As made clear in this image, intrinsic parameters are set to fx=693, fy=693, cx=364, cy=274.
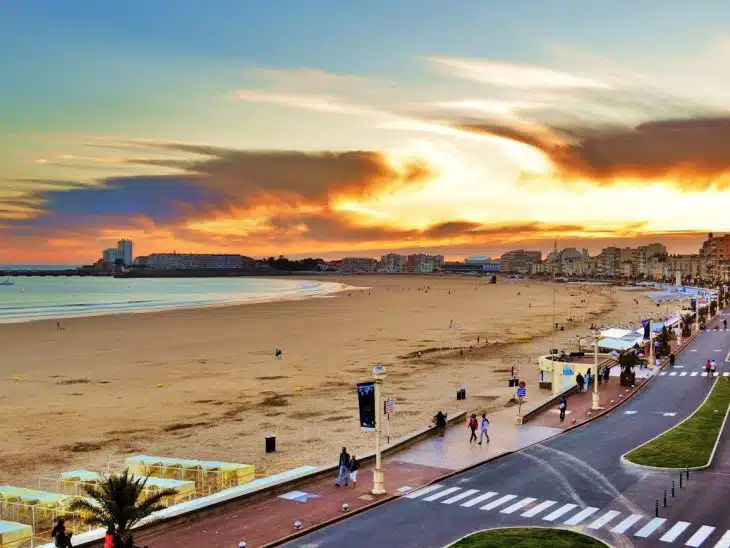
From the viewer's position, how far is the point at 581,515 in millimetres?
18953

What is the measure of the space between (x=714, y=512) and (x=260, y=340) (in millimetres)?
56826

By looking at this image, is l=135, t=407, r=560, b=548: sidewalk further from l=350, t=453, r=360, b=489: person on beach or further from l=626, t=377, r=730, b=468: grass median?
l=626, t=377, r=730, b=468: grass median

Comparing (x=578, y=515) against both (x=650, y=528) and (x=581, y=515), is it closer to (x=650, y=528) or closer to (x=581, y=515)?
(x=581, y=515)

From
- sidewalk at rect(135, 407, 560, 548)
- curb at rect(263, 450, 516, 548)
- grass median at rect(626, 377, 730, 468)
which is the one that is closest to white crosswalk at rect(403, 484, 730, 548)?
curb at rect(263, 450, 516, 548)

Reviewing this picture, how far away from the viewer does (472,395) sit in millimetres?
41688

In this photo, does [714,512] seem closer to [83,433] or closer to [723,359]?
[83,433]

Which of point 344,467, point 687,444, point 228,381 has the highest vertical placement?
point 344,467

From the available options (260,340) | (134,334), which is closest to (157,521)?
(260,340)

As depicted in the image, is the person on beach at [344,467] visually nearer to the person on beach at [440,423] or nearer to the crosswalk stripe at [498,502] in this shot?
the crosswalk stripe at [498,502]

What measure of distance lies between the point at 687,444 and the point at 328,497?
14208 mm

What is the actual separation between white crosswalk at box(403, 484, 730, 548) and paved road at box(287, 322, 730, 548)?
0.08 feet

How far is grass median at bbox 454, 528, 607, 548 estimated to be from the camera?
1650 cm

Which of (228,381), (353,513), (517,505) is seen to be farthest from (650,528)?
(228,381)

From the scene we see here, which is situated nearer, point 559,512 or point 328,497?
point 559,512
